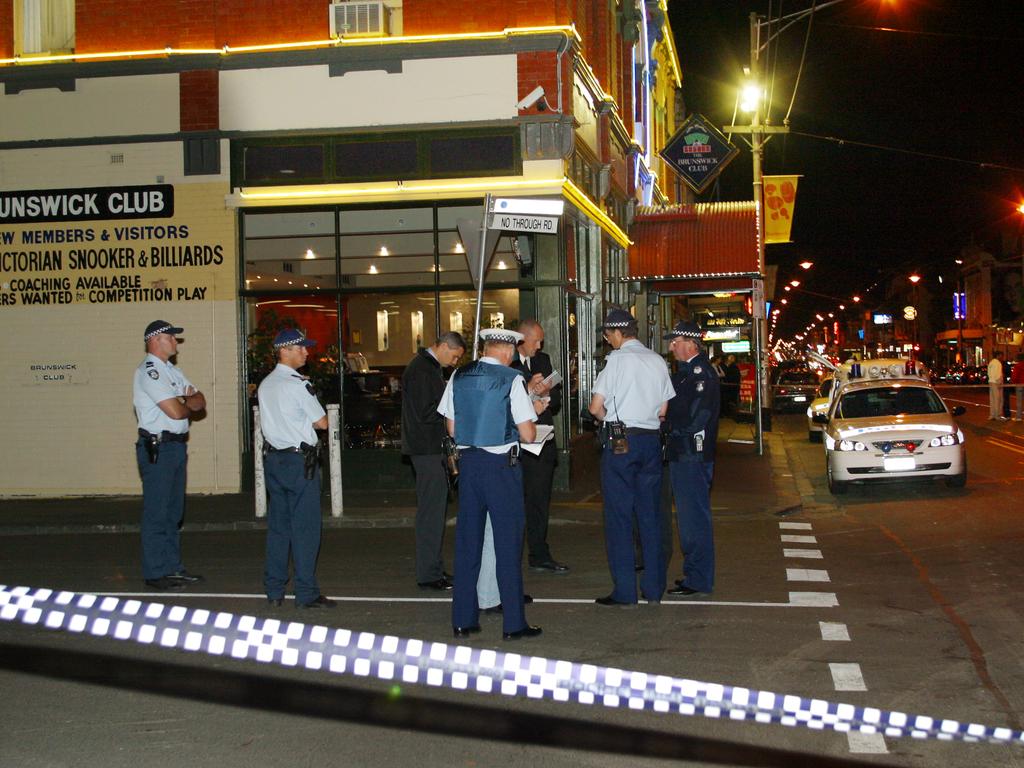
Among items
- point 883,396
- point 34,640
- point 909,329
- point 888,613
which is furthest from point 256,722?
point 909,329

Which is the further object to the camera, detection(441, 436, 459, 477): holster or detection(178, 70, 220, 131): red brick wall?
detection(178, 70, 220, 131): red brick wall

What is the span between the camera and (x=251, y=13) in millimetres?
16688

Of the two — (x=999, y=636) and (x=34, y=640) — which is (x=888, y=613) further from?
(x=34, y=640)

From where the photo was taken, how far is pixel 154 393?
9.82m

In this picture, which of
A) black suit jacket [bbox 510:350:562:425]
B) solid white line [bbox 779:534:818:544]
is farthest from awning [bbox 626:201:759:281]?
black suit jacket [bbox 510:350:562:425]

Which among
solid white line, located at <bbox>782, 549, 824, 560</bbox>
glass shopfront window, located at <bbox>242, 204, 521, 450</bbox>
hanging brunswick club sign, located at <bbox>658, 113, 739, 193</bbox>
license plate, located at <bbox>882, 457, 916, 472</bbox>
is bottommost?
solid white line, located at <bbox>782, 549, 824, 560</bbox>

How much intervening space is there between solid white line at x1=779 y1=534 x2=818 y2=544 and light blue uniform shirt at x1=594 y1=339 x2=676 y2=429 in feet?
12.8

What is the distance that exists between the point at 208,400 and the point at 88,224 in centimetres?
305

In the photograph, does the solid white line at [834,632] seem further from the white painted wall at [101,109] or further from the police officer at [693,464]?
the white painted wall at [101,109]

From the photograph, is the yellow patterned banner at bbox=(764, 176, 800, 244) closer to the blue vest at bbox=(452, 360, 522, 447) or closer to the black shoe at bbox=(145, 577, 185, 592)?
the black shoe at bbox=(145, 577, 185, 592)

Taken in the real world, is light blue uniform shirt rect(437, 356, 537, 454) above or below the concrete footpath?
above

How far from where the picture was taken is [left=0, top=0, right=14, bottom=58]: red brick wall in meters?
17.2

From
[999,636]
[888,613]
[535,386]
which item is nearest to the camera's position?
[999,636]

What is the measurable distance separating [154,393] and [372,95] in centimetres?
795
